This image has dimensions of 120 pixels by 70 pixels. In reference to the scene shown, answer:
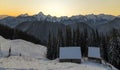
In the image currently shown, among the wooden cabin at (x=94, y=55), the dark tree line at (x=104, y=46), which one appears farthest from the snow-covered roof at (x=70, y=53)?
the dark tree line at (x=104, y=46)

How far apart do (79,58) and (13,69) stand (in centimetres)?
3943

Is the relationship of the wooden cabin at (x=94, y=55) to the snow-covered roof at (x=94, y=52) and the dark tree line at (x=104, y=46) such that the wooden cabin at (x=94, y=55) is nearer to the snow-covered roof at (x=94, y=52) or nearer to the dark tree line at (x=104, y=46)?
the snow-covered roof at (x=94, y=52)

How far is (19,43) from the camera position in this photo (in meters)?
160

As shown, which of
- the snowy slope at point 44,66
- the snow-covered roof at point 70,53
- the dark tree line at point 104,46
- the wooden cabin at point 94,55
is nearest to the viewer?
the snowy slope at point 44,66

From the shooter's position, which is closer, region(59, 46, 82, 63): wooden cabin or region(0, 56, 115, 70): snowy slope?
region(0, 56, 115, 70): snowy slope

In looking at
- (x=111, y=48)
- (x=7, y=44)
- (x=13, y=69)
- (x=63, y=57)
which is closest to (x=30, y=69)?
(x=13, y=69)

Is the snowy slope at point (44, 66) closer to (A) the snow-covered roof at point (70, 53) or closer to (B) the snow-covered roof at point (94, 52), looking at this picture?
(A) the snow-covered roof at point (70, 53)

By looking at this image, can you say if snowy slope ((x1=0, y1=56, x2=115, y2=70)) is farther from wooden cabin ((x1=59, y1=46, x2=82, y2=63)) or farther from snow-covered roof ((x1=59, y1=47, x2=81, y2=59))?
snow-covered roof ((x1=59, y1=47, x2=81, y2=59))

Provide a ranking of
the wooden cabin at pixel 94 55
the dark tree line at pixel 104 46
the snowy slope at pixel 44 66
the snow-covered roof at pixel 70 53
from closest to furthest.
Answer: the snowy slope at pixel 44 66 → the snow-covered roof at pixel 70 53 → the dark tree line at pixel 104 46 → the wooden cabin at pixel 94 55

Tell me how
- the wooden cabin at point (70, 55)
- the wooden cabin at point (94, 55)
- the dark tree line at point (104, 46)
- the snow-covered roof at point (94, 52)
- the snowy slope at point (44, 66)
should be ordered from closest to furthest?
the snowy slope at point (44, 66)
the wooden cabin at point (70, 55)
the dark tree line at point (104, 46)
the wooden cabin at point (94, 55)
the snow-covered roof at point (94, 52)

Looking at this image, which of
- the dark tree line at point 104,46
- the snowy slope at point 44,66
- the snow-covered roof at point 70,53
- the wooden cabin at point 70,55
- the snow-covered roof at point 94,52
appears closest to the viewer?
the snowy slope at point 44,66

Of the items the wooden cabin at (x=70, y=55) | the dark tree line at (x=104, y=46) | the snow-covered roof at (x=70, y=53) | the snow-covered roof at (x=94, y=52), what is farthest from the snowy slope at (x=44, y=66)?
the snow-covered roof at (x=94, y=52)

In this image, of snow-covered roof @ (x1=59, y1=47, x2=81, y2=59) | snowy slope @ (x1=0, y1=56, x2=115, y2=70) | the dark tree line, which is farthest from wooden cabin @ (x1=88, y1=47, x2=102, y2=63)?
snowy slope @ (x1=0, y1=56, x2=115, y2=70)

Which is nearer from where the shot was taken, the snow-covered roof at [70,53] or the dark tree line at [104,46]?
the snow-covered roof at [70,53]
